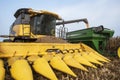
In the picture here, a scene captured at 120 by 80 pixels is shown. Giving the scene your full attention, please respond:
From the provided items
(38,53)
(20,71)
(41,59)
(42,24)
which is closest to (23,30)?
(42,24)

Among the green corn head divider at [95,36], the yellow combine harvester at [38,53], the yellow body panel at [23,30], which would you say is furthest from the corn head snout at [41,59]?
the yellow body panel at [23,30]

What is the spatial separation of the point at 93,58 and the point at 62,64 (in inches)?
41.0

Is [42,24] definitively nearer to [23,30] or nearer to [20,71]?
[23,30]

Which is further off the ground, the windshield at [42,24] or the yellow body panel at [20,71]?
the windshield at [42,24]

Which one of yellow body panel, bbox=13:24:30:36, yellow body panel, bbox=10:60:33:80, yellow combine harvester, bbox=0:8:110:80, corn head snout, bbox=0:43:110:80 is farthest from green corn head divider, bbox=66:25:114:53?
yellow body panel, bbox=10:60:33:80

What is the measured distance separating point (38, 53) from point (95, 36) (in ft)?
7.34

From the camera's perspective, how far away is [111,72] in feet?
13.8

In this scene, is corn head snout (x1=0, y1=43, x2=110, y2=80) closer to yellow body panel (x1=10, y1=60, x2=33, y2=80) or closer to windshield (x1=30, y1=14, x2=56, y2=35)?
yellow body panel (x1=10, y1=60, x2=33, y2=80)

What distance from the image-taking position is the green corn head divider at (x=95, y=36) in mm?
5938

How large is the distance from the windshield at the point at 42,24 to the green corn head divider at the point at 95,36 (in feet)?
2.56

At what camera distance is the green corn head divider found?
5.94 m

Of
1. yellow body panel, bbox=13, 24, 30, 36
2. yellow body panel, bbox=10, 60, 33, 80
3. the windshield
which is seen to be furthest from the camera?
the windshield

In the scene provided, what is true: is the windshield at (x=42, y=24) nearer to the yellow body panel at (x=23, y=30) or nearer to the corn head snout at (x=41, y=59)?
the yellow body panel at (x=23, y=30)

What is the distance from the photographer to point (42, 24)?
6137 millimetres
